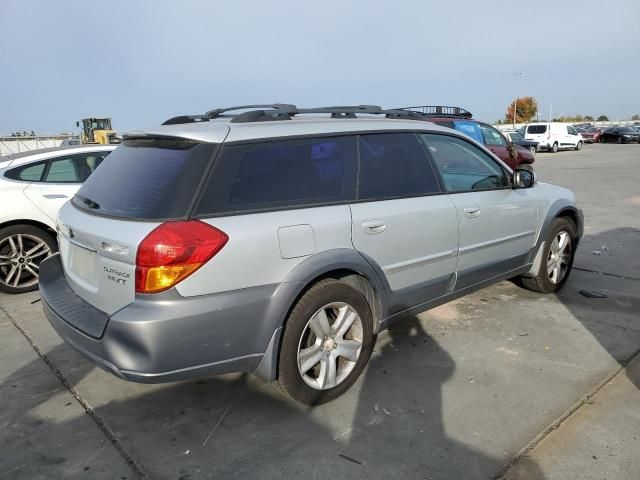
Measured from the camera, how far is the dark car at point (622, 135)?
123 feet

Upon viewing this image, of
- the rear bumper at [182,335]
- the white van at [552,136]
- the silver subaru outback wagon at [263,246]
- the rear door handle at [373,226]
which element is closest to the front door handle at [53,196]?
the silver subaru outback wagon at [263,246]

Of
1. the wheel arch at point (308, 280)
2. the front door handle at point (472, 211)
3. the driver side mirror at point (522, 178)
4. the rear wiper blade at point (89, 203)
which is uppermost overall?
the rear wiper blade at point (89, 203)

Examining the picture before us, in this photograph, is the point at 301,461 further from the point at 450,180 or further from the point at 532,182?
the point at 532,182

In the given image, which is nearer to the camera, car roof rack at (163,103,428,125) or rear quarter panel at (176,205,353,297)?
rear quarter panel at (176,205,353,297)

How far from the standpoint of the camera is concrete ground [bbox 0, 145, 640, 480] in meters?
2.54

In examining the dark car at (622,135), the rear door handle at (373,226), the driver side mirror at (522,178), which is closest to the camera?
the rear door handle at (373,226)

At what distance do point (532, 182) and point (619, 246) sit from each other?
10.7ft

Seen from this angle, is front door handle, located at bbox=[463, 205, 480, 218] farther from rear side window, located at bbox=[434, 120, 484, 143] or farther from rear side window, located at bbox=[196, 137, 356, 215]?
rear side window, located at bbox=[434, 120, 484, 143]

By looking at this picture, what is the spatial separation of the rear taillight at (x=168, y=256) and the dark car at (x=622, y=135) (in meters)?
42.8

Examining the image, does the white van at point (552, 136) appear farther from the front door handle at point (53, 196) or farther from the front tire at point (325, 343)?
the front tire at point (325, 343)

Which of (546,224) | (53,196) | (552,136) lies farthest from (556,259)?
(552,136)

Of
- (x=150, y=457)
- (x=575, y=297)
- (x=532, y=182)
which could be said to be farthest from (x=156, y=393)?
(x=575, y=297)

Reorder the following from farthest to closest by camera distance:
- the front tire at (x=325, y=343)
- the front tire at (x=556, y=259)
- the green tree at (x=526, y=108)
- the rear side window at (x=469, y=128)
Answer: the green tree at (x=526, y=108) < the rear side window at (x=469, y=128) < the front tire at (x=556, y=259) < the front tire at (x=325, y=343)

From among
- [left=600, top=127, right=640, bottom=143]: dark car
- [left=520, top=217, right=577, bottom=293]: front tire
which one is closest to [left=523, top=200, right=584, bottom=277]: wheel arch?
[left=520, top=217, right=577, bottom=293]: front tire
